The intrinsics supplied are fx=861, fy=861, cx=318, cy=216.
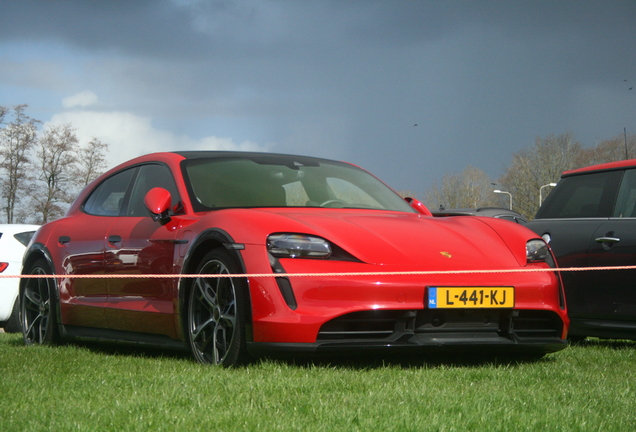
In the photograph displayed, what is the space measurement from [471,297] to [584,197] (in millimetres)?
2707

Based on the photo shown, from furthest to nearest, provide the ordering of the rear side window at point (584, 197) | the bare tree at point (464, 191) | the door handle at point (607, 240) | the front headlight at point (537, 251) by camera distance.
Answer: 1. the bare tree at point (464, 191)
2. the rear side window at point (584, 197)
3. the door handle at point (607, 240)
4. the front headlight at point (537, 251)

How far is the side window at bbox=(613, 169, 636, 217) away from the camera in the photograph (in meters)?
6.83

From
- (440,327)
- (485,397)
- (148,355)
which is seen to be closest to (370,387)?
(485,397)

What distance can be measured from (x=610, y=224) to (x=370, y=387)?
3360 mm

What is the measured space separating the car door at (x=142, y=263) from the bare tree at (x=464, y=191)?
252 ft

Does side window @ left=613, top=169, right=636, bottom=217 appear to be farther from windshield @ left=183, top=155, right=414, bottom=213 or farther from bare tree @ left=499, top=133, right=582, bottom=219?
bare tree @ left=499, top=133, right=582, bottom=219

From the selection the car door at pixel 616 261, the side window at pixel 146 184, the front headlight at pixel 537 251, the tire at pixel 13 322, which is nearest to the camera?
the front headlight at pixel 537 251

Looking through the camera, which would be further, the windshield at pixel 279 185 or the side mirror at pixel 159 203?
the windshield at pixel 279 185

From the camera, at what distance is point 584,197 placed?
729 cm

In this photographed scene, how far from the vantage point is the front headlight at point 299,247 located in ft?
16.4

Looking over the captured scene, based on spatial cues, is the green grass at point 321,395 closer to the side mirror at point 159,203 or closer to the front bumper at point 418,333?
the front bumper at point 418,333

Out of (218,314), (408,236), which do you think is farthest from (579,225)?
(218,314)

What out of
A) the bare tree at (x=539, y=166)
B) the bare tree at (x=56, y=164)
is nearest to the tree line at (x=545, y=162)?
the bare tree at (x=539, y=166)

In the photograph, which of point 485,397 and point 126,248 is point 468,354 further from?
point 126,248
